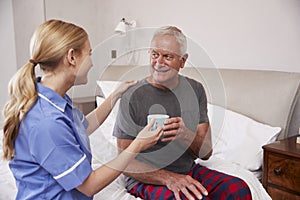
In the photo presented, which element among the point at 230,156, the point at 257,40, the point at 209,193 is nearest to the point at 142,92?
the point at 209,193

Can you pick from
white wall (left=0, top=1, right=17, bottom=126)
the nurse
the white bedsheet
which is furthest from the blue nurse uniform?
white wall (left=0, top=1, right=17, bottom=126)

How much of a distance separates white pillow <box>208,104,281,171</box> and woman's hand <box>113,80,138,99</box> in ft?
2.22

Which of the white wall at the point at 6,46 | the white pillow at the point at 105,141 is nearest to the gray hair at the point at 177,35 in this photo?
the white pillow at the point at 105,141

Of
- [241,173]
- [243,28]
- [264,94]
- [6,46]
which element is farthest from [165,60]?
[6,46]

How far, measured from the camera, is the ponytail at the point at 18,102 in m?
0.94

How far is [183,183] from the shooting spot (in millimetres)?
1170

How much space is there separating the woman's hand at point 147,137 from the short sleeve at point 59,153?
17 cm

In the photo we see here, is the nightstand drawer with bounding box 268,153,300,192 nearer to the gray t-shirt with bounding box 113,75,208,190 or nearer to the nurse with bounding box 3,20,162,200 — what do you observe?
the gray t-shirt with bounding box 113,75,208,190

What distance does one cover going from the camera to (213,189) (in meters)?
1.23

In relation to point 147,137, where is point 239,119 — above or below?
below

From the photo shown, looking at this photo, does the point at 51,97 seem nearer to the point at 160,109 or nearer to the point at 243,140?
the point at 160,109

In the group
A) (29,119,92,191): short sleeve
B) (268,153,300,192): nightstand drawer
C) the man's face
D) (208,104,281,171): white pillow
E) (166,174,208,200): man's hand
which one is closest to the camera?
(29,119,92,191): short sleeve

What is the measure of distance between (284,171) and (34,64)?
4.05 feet

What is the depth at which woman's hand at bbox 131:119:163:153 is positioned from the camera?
0.95 metres
